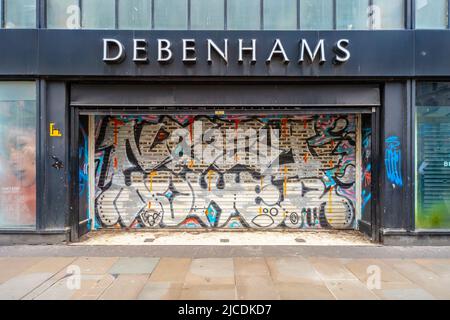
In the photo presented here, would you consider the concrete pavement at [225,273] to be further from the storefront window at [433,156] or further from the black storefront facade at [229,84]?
the black storefront facade at [229,84]

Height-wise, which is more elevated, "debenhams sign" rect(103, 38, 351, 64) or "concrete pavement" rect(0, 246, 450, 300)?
"debenhams sign" rect(103, 38, 351, 64)

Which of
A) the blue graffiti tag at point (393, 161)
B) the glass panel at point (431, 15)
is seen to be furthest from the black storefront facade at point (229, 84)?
the glass panel at point (431, 15)

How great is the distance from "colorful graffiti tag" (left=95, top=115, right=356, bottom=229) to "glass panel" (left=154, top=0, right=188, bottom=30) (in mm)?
2299

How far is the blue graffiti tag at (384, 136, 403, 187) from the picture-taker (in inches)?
272

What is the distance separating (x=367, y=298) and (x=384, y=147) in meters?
3.72

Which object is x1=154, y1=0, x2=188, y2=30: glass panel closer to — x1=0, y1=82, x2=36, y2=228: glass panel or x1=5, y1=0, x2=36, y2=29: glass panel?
x1=5, y1=0, x2=36, y2=29: glass panel

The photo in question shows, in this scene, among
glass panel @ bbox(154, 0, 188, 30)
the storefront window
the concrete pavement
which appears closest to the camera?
the concrete pavement

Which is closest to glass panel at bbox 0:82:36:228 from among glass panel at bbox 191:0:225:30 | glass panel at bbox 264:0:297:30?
glass panel at bbox 191:0:225:30

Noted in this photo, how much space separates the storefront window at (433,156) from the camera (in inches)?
274

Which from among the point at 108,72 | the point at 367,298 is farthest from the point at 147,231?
the point at 367,298

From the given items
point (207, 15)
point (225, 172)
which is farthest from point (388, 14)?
point (225, 172)

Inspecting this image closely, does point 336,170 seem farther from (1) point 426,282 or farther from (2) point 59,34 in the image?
(2) point 59,34

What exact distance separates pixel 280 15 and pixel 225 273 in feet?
18.4

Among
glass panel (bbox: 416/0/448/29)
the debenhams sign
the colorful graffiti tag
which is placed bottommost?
the colorful graffiti tag
